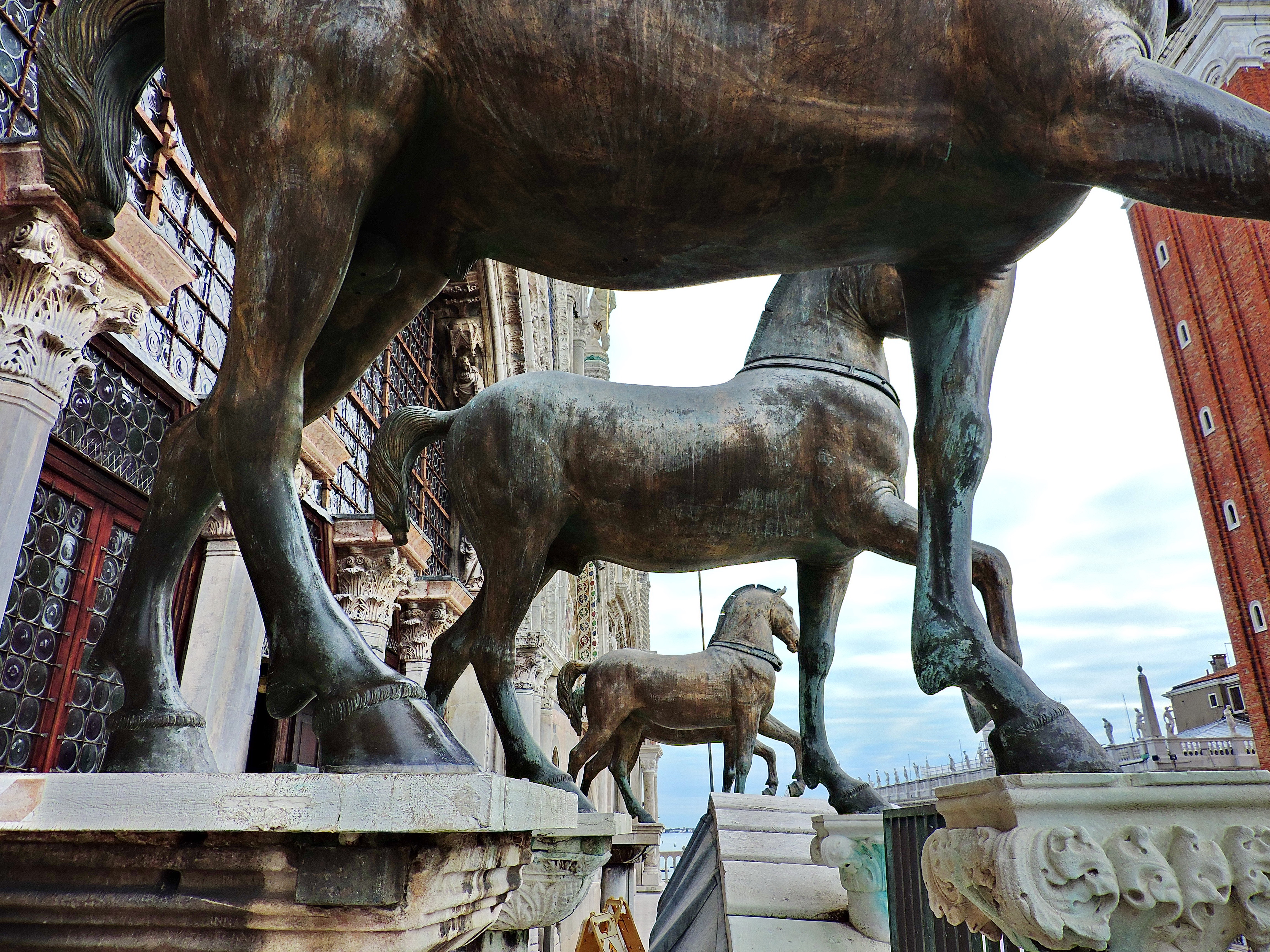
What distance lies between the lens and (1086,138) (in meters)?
1.19

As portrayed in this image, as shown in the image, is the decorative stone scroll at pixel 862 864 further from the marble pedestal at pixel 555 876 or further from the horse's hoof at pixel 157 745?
the horse's hoof at pixel 157 745

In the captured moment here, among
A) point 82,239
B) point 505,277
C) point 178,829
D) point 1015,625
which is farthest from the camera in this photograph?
point 505,277

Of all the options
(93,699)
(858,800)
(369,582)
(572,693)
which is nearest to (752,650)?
(572,693)

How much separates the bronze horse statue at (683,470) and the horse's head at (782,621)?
2290mm

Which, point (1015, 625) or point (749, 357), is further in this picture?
point (749, 357)

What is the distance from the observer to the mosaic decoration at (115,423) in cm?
489

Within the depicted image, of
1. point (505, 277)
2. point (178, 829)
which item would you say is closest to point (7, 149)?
point (178, 829)

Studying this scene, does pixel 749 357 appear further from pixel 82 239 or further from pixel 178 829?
pixel 82 239

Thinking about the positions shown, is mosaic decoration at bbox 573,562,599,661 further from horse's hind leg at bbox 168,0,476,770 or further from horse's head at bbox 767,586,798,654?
horse's hind leg at bbox 168,0,476,770

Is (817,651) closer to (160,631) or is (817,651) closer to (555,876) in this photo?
(555,876)

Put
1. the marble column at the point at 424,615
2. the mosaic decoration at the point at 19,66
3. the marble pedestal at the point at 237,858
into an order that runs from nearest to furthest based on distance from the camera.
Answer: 1. the marble pedestal at the point at 237,858
2. the mosaic decoration at the point at 19,66
3. the marble column at the point at 424,615

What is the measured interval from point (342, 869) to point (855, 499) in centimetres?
182

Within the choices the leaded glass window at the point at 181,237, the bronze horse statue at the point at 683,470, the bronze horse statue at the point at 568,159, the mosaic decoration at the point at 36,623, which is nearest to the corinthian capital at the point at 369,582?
the leaded glass window at the point at 181,237

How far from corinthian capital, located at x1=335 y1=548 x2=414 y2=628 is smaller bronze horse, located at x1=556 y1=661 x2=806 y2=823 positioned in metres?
3.34
